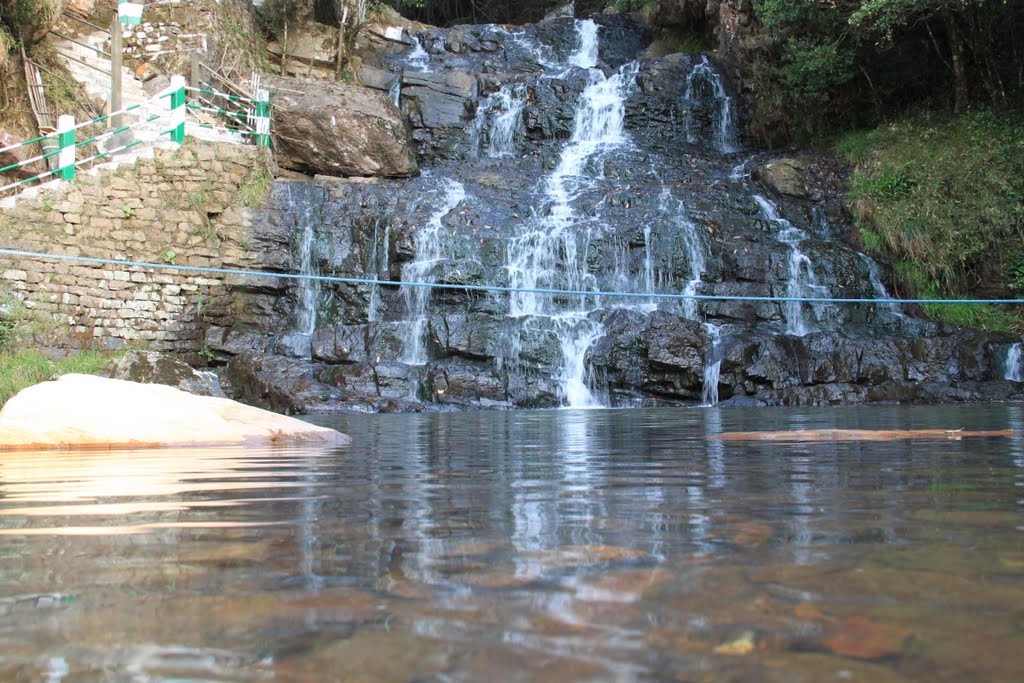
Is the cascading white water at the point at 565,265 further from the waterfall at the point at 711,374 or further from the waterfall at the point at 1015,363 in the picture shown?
the waterfall at the point at 1015,363

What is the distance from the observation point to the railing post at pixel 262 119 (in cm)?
1520

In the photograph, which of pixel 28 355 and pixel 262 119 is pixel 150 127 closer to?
pixel 262 119

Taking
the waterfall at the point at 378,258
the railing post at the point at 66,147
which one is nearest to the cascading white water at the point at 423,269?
the waterfall at the point at 378,258

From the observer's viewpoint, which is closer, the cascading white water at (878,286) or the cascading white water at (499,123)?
the cascading white water at (878,286)

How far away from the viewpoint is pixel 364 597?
1.19 meters

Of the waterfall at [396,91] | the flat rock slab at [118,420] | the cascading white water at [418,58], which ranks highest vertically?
the cascading white water at [418,58]

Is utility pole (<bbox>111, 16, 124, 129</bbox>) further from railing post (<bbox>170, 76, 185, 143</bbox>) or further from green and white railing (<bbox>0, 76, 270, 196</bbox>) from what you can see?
railing post (<bbox>170, 76, 185, 143</bbox>)

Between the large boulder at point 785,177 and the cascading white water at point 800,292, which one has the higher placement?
the large boulder at point 785,177

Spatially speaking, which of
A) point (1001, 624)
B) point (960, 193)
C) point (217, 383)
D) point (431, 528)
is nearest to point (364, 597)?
point (431, 528)

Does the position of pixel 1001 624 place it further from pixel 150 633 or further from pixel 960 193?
pixel 960 193

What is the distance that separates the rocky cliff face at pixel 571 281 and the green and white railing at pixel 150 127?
70.5 inches

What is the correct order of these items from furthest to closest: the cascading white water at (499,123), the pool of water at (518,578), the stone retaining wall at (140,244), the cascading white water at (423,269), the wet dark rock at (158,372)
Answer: the cascading white water at (499,123)
the cascading white water at (423,269)
the stone retaining wall at (140,244)
the wet dark rock at (158,372)
the pool of water at (518,578)

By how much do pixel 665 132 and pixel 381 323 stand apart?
9.97m

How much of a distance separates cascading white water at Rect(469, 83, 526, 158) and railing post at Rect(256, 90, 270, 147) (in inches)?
187
